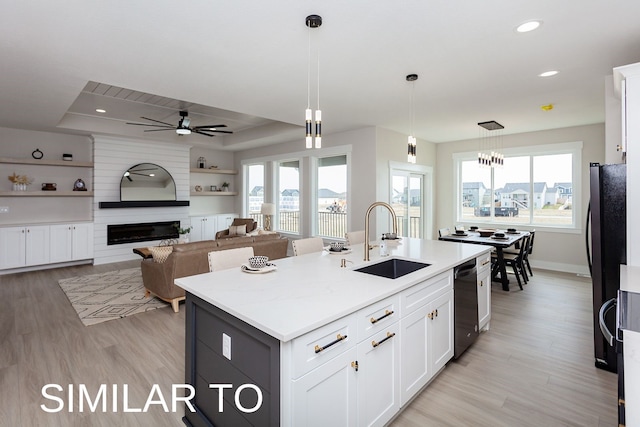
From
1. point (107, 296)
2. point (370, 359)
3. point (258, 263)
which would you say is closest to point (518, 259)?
point (370, 359)

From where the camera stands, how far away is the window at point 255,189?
8.54 meters

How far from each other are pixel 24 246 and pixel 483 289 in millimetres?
7470

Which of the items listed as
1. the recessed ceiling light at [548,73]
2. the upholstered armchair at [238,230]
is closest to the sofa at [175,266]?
the upholstered armchair at [238,230]

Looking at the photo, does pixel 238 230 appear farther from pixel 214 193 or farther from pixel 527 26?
pixel 527 26

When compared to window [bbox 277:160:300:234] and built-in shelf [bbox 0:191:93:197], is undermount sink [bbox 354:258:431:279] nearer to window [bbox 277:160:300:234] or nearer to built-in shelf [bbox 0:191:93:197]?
window [bbox 277:160:300:234]

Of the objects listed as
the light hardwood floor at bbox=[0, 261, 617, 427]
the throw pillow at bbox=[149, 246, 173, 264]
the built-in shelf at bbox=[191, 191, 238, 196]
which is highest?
the built-in shelf at bbox=[191, 191, 238, 196]

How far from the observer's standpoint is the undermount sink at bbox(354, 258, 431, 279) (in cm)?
263

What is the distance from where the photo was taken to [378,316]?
178cm

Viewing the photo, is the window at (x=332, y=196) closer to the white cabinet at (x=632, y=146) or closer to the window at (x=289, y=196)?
the window at (x=289, y=196)

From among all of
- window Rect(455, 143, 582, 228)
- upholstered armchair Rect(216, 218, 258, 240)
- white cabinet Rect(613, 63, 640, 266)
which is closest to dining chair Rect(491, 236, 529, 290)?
window Rect(455, 143, 582, 228)

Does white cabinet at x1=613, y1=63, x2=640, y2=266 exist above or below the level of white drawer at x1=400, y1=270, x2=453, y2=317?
above

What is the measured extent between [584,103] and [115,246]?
8.65 m

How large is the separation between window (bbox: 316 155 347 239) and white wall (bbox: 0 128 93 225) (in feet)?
16.1

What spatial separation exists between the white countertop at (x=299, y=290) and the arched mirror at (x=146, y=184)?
5861 millimetres
